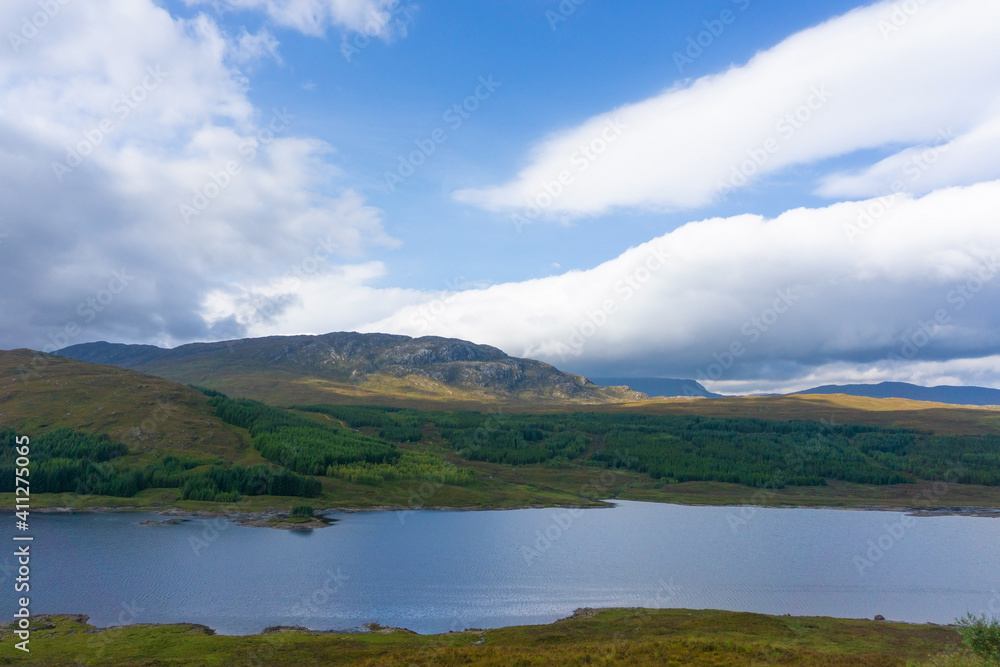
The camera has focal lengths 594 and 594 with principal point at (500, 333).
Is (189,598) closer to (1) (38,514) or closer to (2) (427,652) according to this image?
(2) (427,652)

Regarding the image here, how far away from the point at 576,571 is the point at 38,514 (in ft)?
384

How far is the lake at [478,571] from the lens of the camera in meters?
70.4

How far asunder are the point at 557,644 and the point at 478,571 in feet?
121

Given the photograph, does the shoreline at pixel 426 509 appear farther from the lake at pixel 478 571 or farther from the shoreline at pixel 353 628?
the shoreline at pixel 353 628

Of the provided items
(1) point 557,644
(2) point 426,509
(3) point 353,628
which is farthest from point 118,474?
(1) point 557,644

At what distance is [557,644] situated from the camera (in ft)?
182

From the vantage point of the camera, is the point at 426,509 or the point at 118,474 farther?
the point at 426,509

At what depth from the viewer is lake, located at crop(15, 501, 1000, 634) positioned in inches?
2771

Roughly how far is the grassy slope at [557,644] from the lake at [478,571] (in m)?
6.45

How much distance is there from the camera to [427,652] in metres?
48.3

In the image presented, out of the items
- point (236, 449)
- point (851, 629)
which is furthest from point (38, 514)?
point (851, 629)

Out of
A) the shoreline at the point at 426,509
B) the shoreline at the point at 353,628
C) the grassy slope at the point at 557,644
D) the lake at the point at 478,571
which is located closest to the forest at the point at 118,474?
the shoreline at the point at 426,509

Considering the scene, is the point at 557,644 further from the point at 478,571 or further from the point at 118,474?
the point at 118,474

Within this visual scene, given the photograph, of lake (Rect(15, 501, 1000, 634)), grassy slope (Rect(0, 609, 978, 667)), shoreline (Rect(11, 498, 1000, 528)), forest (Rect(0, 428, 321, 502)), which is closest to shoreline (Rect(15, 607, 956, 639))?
grassy slope (Rect(0, 609, 978, 667))
